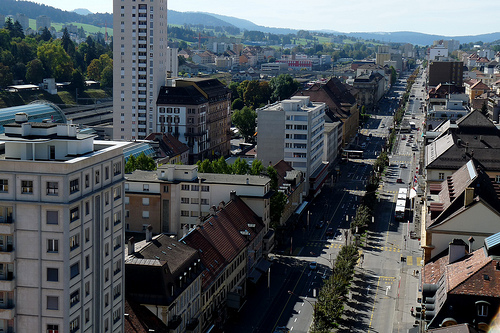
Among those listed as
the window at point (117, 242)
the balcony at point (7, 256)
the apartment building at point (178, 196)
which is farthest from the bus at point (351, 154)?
the balcony at point (7, 256)

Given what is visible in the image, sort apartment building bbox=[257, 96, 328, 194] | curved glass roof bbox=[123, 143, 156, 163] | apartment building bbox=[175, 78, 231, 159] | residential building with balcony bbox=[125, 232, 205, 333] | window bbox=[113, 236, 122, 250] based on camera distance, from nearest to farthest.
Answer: window bbox=[113, 236, 122, 250], residential building with balcony bbox=[125, 232, 205, 333], curved glass roof bbox=[123, 143, 156, 163], apartment building bbox=[257, 96, 328, 194], apartment building bbox=[175, 78, 231, 159]

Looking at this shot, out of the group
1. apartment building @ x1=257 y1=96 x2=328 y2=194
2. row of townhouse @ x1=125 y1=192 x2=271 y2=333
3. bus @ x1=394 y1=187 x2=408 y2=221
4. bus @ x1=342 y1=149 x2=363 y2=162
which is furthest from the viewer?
bus @ x1=342 y1=149 x2=363 y2=162

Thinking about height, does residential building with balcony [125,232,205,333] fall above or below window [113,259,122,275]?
below

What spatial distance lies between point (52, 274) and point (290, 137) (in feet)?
292

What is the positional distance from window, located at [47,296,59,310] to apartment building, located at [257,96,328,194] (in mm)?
87101

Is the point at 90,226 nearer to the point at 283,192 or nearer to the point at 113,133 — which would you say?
the point at 283,192

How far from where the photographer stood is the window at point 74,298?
52.1 metres

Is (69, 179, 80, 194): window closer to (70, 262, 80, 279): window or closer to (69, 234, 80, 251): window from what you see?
(69, 234, 80, 251): window

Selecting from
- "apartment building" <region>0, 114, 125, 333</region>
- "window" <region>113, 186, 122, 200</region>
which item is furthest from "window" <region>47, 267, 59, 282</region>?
"window" <region>113, 186, 122, 200</region>

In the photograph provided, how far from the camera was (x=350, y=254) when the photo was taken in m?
92.8

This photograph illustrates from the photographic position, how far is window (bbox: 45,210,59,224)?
51062mm

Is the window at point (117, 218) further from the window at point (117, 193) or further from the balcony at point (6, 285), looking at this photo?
the balcony at point (6, 285)

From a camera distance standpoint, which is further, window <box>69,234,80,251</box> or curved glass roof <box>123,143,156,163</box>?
curved glass roof <box>123,143,156,163</box>

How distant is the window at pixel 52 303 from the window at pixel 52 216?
16.4ft
